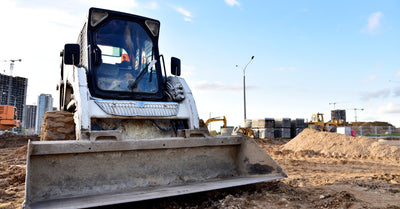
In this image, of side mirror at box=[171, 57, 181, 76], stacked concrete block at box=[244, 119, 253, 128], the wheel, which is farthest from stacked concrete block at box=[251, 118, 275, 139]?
the wheel

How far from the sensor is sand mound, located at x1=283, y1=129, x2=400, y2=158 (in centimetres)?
1316

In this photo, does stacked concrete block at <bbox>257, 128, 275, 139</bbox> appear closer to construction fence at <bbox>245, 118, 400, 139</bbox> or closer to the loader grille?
construction fence at <bbox>245, 118, 400, 139</bbox>

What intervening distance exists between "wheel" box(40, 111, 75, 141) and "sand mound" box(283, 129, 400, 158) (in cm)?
1144

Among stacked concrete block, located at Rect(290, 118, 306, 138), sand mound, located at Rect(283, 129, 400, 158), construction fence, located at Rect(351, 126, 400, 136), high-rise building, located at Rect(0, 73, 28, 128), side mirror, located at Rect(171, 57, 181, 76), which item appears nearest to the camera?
side mirror, located at Rect(171, 57, 181, 76)

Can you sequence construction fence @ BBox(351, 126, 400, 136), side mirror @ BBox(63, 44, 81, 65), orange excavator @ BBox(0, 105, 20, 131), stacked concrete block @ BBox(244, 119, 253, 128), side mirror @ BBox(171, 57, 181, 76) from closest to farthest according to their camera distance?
side mirror @ BBox(63, 44, 81, 65) < side mirror @ BBox(171, 57, 181, 76) < orange excavator @ BBox(0, 105, 20, 131) < stacked concrete block @ BBox(244, 119, 253, 128) < construction fence @ BBox(351, 126, 400, 136)

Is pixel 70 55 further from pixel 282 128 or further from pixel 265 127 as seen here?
pixel 282 128

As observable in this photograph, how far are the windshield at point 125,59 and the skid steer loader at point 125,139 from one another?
0.02 m

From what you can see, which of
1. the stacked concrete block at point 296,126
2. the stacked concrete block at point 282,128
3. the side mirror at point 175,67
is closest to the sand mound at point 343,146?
the side mirror at point 175,67

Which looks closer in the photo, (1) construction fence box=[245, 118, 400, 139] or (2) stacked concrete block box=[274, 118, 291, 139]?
(1) construction fence box=[245, 118, 400, 139]

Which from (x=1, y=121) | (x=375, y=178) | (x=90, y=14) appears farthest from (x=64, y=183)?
(x=1, y=121)

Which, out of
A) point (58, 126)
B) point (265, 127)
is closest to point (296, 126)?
point (265, 127)

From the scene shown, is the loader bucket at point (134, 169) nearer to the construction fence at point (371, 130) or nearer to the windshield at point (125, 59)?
the windshield at point (125, 59)

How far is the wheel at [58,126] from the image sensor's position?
5.13m

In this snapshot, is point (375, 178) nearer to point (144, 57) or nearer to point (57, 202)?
point (144, 57)
